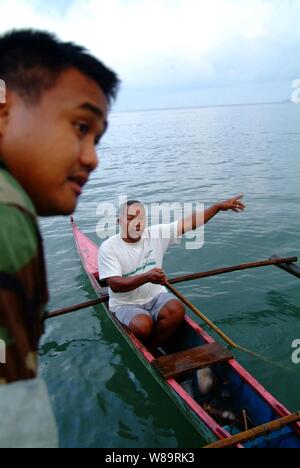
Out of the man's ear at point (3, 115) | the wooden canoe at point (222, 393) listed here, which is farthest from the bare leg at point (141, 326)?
the man's ear at point (3, 115)

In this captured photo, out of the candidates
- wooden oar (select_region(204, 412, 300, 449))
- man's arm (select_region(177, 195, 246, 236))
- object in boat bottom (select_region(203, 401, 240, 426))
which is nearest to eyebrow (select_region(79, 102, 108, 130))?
wooden oar (select_region(204, 412, 300, 449))

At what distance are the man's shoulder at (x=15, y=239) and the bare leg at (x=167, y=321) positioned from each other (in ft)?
16.1

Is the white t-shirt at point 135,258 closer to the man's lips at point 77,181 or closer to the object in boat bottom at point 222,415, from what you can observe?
the object in boat bottom at point 222,415

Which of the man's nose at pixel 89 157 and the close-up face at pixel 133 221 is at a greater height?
the man's nose at pixel 89 157

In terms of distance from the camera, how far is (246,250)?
10.8 meters

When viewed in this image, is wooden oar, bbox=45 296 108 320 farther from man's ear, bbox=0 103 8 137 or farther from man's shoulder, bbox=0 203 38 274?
man's shoulder, bbox=0 203 38 274

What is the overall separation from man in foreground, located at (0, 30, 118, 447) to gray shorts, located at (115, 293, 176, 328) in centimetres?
449

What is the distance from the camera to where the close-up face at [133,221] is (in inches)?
218

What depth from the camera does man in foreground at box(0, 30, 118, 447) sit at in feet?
2.90

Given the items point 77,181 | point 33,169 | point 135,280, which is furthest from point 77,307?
point 33,169

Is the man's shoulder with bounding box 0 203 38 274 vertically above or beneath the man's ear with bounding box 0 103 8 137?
beneath

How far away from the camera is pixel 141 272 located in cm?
584
